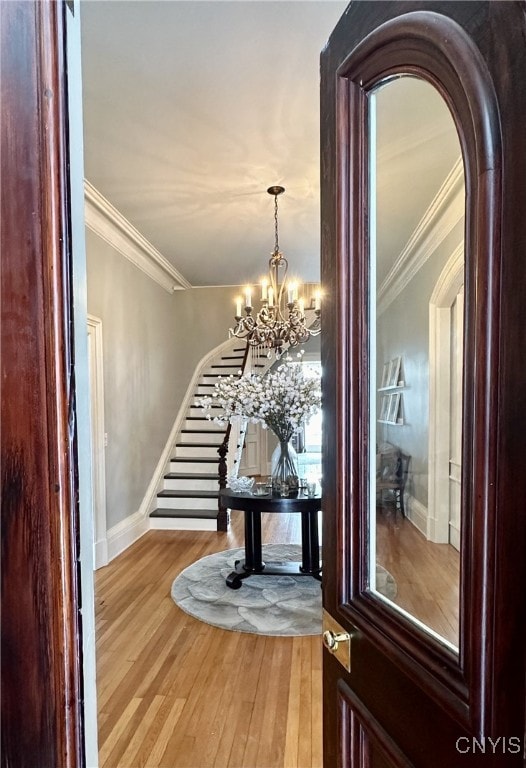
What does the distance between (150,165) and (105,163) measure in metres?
0.31

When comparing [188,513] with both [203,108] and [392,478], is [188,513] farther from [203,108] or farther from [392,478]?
[392,478]

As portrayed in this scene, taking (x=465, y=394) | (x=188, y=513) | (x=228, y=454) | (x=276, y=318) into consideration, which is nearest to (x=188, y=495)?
(x=188, y=513)

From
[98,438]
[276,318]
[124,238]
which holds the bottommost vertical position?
[98,438]

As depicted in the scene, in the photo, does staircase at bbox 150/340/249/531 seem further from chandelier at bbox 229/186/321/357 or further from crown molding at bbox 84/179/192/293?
crown molding at bbox 84/179/192/293

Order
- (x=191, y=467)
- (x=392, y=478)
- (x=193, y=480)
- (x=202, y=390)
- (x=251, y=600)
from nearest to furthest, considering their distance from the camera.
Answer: (x=392, y=478), (x=251, y=600), (x=193, y=480), (x=191, y=467), (x=202, y=390)

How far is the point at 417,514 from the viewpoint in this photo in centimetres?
97

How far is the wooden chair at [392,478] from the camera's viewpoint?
3.09 ft

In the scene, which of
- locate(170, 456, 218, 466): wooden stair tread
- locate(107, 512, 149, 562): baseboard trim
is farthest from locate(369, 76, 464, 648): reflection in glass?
locate(170, 456, 218, 466): wooden stair tread

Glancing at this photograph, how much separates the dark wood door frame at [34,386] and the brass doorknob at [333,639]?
0.52m

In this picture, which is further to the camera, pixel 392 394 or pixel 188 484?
pixel 188 484

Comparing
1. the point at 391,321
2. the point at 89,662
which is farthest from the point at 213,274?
the point at 89,662

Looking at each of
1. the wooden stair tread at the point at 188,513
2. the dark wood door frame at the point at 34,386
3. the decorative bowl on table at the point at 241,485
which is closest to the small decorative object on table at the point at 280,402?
the decorative bowl on table at the point at 241,485

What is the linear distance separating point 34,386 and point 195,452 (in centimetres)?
550

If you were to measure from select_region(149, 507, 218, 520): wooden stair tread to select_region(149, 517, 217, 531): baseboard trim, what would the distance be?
0.10 feet
